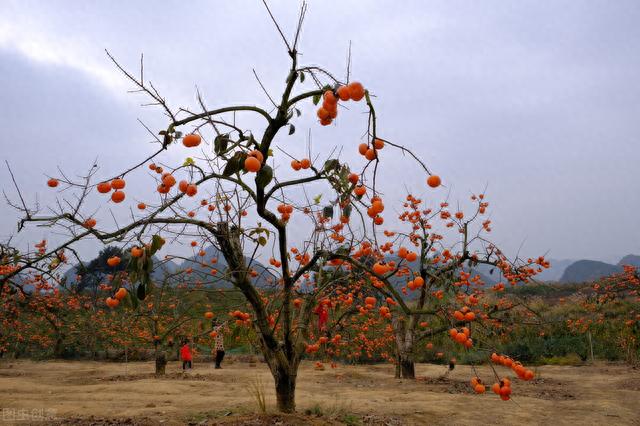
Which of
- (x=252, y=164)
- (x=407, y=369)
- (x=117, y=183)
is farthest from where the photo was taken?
(x=407, y=369)

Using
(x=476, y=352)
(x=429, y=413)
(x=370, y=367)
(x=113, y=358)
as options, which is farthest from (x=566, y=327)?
(x=113, y=358)

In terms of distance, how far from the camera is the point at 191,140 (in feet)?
8.63

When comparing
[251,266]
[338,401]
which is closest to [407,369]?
[338,401]

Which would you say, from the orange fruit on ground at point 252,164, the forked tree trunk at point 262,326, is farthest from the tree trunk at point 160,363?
the orange fruit on ground at point 252,164

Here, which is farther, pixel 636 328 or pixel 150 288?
pixel 636 328

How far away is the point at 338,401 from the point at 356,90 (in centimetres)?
529

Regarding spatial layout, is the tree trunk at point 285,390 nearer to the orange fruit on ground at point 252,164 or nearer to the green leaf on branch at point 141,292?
the green leaf on branch at point 141,292

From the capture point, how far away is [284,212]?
412 cm

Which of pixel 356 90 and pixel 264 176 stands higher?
pixel 356 90

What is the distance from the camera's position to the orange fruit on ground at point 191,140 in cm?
262

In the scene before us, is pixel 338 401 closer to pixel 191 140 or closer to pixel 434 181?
pixel 434 181

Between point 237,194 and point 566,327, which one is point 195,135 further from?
point 566,327

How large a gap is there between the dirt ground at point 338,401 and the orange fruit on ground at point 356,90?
296 centimetres

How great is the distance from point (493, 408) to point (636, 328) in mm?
9041
